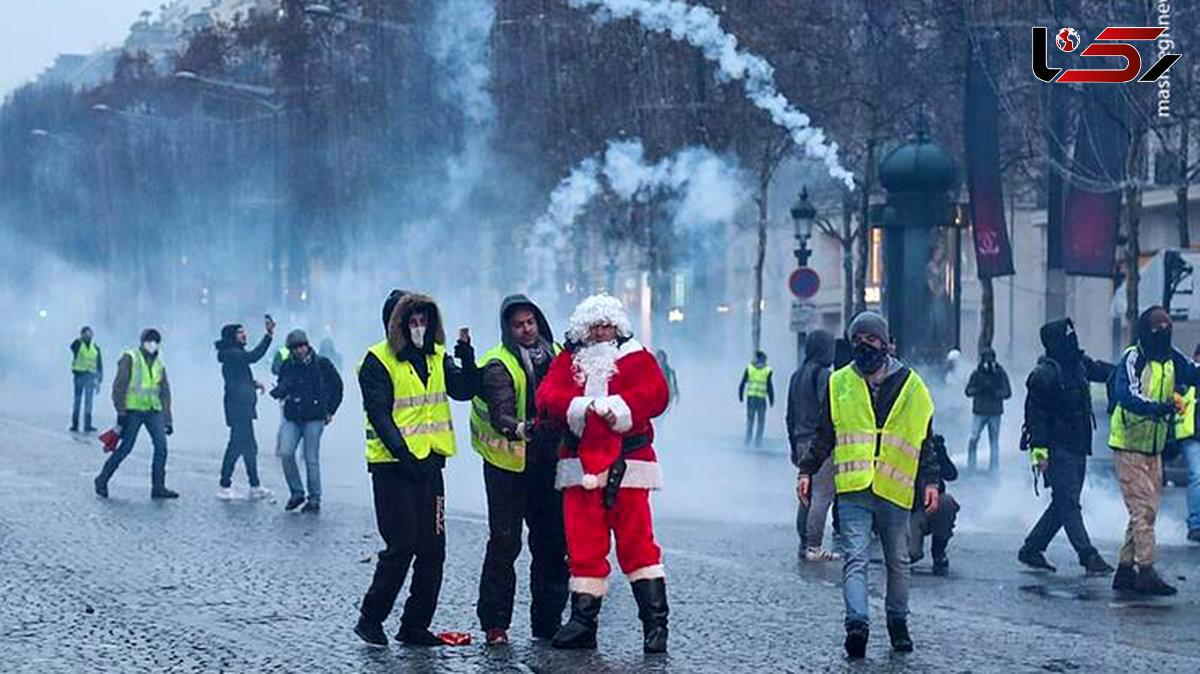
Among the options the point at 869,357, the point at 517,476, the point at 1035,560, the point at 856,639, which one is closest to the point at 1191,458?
the point at 1035,560

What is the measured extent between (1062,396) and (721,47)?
2941 cm

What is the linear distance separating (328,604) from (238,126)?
2872 inches

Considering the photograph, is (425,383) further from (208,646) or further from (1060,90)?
(1060,90)

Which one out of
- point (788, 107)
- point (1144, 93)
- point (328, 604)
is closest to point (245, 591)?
point (328, 604)

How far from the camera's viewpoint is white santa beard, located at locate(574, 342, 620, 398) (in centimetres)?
1100

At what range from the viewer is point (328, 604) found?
516 inches

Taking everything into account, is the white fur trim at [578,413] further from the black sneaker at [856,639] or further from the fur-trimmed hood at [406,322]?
the black sneaker at [856,639]

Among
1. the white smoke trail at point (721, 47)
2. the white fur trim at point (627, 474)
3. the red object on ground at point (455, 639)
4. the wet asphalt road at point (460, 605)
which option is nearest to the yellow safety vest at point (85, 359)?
the white smoke trail at point (721, 47)

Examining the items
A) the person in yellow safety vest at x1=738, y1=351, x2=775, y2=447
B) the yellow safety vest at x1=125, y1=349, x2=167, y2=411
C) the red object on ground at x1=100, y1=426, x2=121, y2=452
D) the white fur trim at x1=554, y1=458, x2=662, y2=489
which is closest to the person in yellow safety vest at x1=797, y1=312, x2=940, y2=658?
the white fur trim at x1=554, y1=458, x2=662, y2=489

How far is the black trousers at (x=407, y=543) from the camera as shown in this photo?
1127 cm

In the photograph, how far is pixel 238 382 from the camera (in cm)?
2191

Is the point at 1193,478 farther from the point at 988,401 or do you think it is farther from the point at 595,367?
the point at 988,401

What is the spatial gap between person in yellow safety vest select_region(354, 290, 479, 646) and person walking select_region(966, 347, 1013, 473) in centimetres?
1657

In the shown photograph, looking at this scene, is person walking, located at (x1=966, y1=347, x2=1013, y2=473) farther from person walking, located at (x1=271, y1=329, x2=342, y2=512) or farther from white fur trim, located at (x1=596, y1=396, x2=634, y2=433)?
white fur trim, located at (x1=596, y1=396, x2=634, y2=433)
